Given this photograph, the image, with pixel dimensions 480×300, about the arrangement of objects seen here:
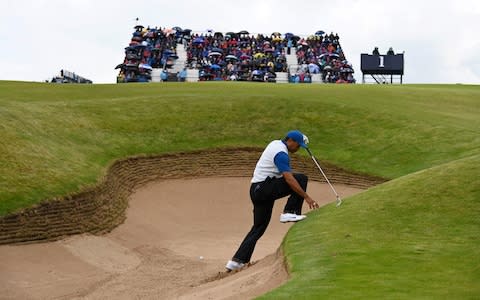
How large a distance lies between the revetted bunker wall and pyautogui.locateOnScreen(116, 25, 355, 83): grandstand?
45174 millimetres

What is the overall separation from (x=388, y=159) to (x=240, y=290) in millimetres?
19473

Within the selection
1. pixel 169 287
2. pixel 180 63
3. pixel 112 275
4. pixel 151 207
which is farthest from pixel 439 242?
pixel 180 63

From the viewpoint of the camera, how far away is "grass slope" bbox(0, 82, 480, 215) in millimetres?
24734

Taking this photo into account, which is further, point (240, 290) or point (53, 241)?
point (53, 241)

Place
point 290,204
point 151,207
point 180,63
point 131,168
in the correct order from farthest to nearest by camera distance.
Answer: point 180,63 < point 131,168 < point 151,207 < point 290,204

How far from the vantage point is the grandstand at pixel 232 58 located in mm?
77812

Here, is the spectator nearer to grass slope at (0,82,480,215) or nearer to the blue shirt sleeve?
grass slope at (0,82,480,215)

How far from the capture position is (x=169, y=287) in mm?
16172

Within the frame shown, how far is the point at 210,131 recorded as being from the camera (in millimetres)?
33188

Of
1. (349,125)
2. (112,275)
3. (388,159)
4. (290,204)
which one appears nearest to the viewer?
(290,204)

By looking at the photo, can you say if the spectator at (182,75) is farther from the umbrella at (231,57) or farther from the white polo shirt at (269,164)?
the white polo shirt at (269,164)

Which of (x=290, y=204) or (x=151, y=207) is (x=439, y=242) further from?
(x=151, y=207)

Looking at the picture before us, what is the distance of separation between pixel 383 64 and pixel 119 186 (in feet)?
224

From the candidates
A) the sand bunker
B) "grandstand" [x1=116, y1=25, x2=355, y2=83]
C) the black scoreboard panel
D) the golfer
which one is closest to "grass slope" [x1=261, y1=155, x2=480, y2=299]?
the golfer
